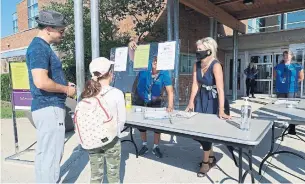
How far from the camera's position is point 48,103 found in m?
2.30

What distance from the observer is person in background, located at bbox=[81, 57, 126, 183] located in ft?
7.23

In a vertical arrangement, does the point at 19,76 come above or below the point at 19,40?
below

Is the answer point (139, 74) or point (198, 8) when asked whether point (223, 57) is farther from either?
point (139, 74)

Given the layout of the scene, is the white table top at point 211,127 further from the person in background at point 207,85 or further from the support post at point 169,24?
the support post at point 169,24

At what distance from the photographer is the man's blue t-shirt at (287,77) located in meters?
5.76

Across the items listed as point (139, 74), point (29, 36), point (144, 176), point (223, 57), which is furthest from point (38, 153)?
point (29, 36)

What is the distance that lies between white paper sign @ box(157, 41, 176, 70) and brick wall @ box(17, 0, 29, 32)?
20.4 metres

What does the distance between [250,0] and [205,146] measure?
6.98 m

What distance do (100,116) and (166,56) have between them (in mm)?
2139

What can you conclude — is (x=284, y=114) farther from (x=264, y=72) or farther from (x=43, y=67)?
(x=264, y=72)

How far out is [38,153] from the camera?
2.34 meters

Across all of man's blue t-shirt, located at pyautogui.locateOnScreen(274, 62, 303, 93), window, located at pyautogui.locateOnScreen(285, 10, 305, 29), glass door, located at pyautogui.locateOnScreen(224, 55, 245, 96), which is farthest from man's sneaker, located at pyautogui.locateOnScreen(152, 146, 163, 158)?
window, located at pyautogui.locateOnScreen(285, 10, 305, 29)

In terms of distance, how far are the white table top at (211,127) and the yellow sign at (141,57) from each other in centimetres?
136

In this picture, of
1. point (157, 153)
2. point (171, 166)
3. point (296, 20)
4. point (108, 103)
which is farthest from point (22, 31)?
point (108, 103)
